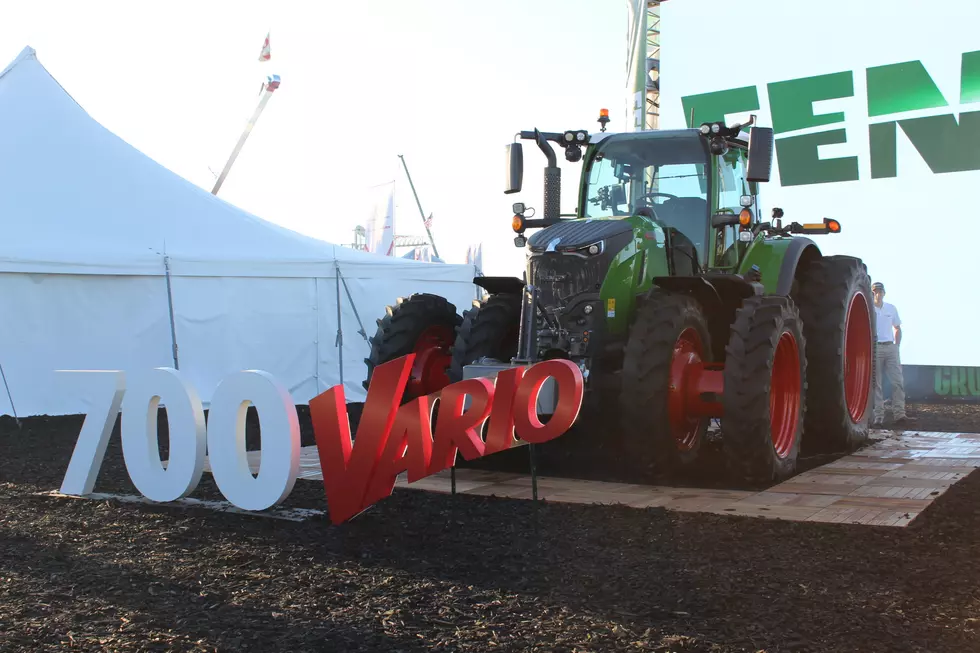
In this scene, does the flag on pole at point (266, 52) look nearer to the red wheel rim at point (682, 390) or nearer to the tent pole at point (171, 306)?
the tent pole at point (171, 306)

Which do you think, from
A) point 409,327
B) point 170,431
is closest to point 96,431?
point 170,431

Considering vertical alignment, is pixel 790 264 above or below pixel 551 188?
below

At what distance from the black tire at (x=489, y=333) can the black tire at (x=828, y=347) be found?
8.32 feet

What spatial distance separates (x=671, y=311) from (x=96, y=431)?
4031 mm

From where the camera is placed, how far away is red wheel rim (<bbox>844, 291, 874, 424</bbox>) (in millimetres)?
9172

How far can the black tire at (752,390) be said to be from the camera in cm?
642

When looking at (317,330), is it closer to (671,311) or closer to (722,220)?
(722,220)

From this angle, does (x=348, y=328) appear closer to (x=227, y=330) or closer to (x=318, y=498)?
(x=227, y=330)

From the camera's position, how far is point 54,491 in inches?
282

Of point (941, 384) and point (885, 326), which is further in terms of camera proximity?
point (941, 384)

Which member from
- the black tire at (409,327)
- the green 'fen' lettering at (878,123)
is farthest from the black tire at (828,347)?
the green 'fen' lettering at (878,123)

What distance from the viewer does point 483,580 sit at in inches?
180

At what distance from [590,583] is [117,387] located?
383 cm

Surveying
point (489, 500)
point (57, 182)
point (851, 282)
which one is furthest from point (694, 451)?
point (57, 182)
